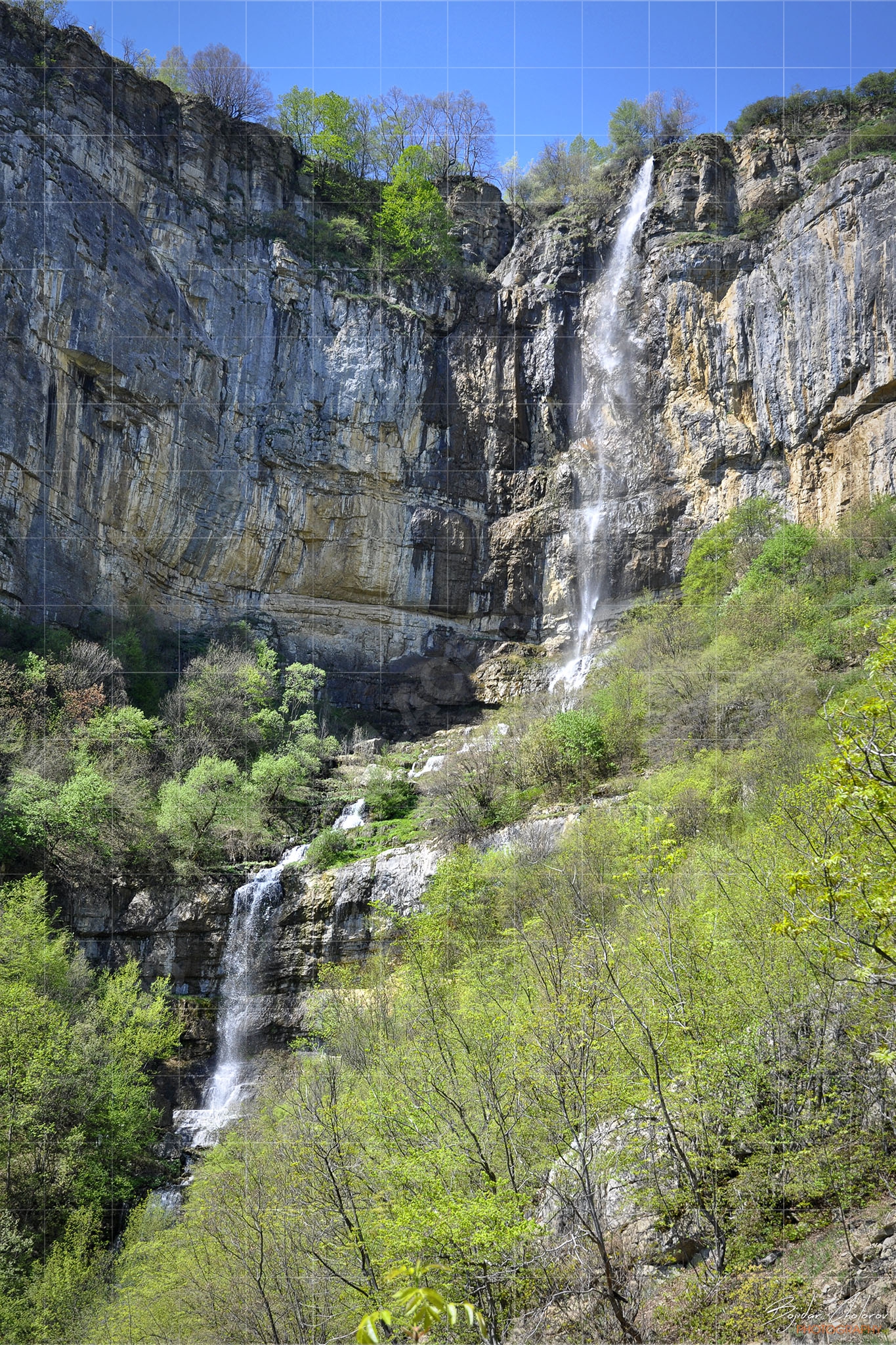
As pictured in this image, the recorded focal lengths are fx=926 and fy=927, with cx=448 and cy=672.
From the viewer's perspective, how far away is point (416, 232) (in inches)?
1572

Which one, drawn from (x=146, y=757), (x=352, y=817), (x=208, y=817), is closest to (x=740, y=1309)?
(x=208, y=817)

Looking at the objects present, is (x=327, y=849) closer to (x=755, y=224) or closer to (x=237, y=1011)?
(x=237, y=1011)

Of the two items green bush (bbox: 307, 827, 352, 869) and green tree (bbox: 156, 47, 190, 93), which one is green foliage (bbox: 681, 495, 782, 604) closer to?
green bush (bbox: 307, 827, 352, 869)

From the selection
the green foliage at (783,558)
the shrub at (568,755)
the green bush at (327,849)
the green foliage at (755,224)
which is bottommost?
the green bush at (327,849)

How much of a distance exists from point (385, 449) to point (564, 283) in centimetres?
1036

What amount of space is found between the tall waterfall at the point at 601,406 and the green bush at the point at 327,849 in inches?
471

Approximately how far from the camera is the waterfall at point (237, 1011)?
20734mm

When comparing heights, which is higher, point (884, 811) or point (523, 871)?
point (884, 811)

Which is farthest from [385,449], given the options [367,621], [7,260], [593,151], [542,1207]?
[542,1207]

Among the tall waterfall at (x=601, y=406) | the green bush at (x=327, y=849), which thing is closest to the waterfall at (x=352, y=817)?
the green bush at (x=327, y=849)

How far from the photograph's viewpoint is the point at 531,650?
119 feet

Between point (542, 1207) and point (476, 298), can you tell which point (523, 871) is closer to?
point (542, 1207)

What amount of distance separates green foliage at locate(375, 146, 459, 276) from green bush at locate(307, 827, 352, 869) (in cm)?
2562

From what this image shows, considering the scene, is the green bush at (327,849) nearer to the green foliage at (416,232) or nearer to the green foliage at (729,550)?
the green foliage at (729,550)
